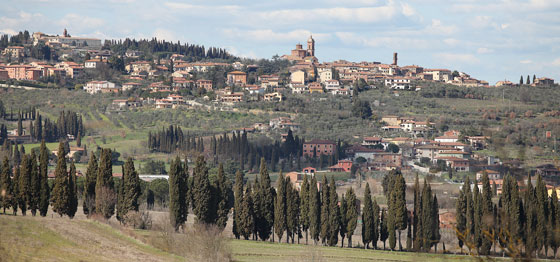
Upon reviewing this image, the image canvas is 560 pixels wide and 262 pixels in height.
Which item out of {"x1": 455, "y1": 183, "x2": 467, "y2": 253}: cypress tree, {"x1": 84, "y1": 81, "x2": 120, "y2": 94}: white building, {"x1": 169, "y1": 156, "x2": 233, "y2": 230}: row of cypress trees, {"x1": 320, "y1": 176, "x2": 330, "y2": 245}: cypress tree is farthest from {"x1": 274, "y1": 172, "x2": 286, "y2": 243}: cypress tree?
{"x1": 84, "y1": 81, "x2": 120, "y2": 94}: white building

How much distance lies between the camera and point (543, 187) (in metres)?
42.1

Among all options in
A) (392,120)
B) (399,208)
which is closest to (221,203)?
(399,208)

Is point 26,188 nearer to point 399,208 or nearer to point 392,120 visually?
point 399,208

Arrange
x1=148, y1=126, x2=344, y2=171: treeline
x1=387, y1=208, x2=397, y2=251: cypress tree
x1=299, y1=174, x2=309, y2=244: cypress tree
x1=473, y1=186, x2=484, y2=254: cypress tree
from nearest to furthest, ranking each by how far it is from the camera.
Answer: x1=473, y1=186, x2=484, y2=254: cypress tree < x1=387, y1=208, x2=397, y2=251: cypress tree < x1=299, y1=174, x2=309, y2=244: cypress tree < x1=148, y1=126, x2=344, y2=171: treeline

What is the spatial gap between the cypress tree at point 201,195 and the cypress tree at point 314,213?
5609 mm

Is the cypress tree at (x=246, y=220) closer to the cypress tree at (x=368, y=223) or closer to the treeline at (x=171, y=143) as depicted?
the cypress tree at (x=368, y=223)

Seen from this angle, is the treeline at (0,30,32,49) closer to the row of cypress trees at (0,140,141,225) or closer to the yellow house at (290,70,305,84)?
the yellow house at (290,70,305,84)

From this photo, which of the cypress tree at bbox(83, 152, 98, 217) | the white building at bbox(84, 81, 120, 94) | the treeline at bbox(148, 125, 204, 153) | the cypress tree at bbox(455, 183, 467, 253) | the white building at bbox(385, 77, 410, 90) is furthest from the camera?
the white building at bbox(385, 77, 410, 90)

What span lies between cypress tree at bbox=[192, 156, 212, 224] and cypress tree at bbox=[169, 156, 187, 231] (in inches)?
24.9

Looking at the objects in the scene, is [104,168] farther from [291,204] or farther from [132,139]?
[132,139]

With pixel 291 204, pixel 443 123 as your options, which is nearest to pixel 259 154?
pixel 443 123

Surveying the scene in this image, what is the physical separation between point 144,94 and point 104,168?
77.2m

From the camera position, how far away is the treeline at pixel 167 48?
165 metres

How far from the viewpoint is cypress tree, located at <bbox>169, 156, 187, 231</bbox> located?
41.3 meters
